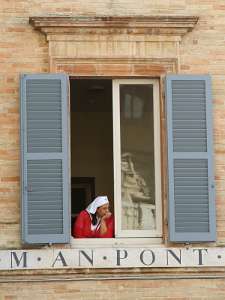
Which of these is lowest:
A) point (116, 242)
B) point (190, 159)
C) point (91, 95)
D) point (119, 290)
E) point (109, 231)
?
point (119, 290)

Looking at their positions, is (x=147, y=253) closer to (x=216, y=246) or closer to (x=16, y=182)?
(x=216, y=246)

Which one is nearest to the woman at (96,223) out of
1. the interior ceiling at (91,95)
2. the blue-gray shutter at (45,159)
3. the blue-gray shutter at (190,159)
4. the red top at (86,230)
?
the red top at (86,230)

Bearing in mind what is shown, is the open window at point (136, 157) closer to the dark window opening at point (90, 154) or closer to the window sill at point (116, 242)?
the window sill at point (116, 242)

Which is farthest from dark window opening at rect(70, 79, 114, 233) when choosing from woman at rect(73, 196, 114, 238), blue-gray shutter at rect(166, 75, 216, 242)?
blue-gray shutter at rect(166, 75, 216, 242)

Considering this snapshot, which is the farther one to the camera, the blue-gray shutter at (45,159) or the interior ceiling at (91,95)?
the interior ceiling at (91,95)

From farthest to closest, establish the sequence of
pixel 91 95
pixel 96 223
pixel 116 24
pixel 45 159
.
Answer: pixel 91 95 → pixel 96 223 → pixel 116 24 → pixel 45 159

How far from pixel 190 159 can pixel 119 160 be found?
855 millimetres

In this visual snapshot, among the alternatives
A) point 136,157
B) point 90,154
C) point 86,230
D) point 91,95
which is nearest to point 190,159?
point 136,157

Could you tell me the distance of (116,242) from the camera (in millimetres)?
10688

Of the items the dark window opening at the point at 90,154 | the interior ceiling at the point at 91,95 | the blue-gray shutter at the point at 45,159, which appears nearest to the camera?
the blue-gray shutter at the point at 45,159

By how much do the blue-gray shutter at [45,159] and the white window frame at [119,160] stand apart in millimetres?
662

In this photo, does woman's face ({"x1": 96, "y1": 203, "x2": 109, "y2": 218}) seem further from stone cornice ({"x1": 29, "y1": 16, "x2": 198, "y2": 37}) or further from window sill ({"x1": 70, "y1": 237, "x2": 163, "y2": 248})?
stone cornice ({"x1": 29, "y1": 16, "x2": 198, "y2": 37})

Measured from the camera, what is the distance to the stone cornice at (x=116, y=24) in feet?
35.0

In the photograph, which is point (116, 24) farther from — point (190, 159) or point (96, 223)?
point (96, 223)
